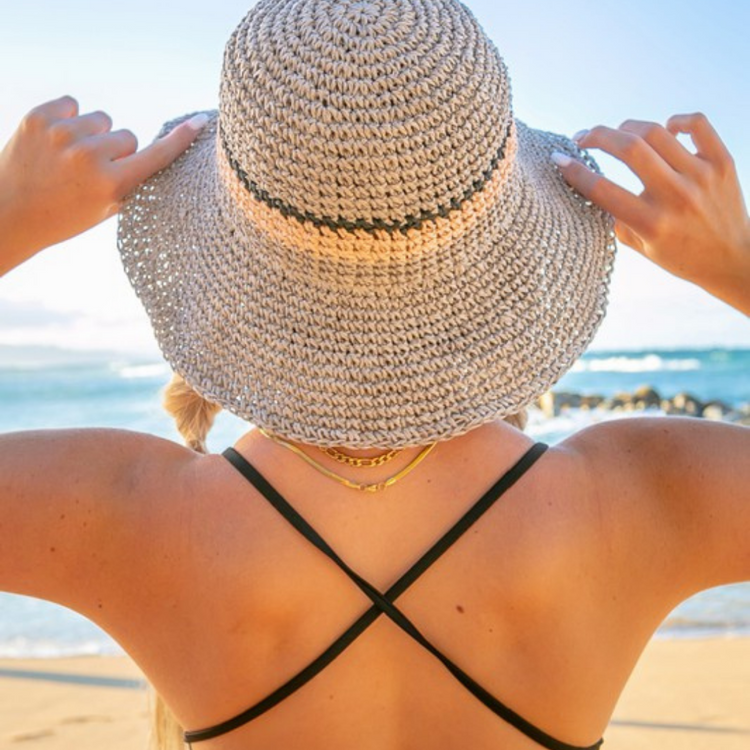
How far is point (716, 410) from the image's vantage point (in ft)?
55.9

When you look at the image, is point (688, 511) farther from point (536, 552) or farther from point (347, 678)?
point (347, 678)

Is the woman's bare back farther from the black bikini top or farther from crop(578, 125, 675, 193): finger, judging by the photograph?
crop(578, 125, 675, 193): finger

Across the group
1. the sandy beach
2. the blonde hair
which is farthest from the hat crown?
the sandy beach

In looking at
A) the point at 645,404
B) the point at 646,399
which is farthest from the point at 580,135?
the point at 646,399

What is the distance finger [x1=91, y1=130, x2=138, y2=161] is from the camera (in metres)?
1.38

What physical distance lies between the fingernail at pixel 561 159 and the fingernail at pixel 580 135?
0.04 m

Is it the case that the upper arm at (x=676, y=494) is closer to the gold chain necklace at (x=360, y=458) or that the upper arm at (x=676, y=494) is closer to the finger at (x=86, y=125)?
the gold chain necklace at (x=360, y=458)

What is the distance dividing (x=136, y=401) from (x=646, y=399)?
11897mm

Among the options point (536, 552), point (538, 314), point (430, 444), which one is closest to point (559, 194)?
point (538, 314)

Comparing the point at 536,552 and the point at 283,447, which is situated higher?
the point at 283,447

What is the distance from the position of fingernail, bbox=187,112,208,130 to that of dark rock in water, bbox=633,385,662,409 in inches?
679

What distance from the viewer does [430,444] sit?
1.27m

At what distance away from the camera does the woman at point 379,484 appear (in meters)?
1.19

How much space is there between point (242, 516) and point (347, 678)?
10.7 inches
